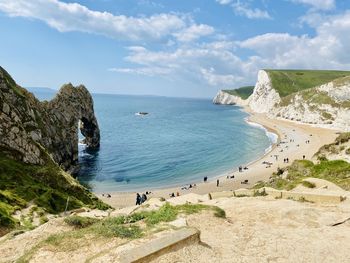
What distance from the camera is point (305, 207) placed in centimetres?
2344

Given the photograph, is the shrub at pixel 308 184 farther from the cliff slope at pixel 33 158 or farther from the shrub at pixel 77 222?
the cliff slope at pixel 33 158

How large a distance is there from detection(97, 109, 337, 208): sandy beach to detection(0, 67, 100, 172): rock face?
53.0 feet

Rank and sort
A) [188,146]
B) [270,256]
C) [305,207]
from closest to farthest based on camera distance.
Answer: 1. [270,256]
2. [305,207]
3. [188,146]

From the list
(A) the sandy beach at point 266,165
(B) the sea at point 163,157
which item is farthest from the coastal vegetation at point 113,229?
(B) the sea at point 163,157

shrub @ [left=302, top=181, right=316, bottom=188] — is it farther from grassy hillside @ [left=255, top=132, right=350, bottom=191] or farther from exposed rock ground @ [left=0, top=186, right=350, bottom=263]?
exposed rock ground @ [left=0, top=186, right=350, bottom=263]

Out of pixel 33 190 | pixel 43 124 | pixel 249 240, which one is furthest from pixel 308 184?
pixel 43 124

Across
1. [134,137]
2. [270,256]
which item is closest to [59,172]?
[270,256]

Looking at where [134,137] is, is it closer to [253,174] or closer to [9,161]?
[253,174]

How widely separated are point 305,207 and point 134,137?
120 metres

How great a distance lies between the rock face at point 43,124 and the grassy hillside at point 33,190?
9.51 ft

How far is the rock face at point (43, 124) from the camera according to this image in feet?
172

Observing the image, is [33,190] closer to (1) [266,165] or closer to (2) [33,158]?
(2) [33,158]

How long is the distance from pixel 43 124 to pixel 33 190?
3349 centimetres

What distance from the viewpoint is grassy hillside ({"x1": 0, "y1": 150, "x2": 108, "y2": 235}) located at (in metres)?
35.7
